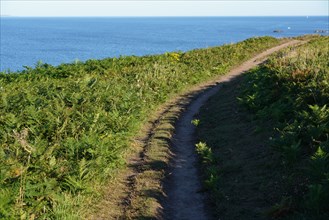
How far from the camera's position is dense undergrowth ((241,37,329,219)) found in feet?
31.3

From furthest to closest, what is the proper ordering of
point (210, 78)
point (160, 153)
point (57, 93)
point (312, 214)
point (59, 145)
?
point (210, 78) < point (57, 93) < point (160, 153) < point (59, 145) < point (312, 214)

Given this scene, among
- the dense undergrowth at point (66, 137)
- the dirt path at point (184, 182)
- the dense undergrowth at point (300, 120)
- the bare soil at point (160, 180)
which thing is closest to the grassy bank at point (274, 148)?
the dense undergrowth at point (300, 120)

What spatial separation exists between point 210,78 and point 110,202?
22.4 m

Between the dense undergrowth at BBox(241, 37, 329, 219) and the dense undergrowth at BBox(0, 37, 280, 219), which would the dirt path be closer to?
the dense undergrowth at BBox(0, 37, 280, 219)

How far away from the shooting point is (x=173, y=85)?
27859mm

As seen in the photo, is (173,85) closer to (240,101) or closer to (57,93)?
(240,101)

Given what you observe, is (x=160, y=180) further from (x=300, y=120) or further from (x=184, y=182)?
(x=300, y=120)

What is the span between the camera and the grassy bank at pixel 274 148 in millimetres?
10078

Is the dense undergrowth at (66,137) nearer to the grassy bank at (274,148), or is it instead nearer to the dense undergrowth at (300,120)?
the grassy bank at (274,148)

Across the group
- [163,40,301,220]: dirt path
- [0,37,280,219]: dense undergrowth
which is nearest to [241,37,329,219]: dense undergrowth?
[163,40,301,220]: dirt path

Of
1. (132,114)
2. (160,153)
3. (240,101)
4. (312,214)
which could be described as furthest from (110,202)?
(240,101)

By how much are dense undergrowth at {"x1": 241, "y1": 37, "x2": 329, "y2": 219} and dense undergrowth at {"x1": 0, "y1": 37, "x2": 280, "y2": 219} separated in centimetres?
538

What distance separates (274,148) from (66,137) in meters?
6.97

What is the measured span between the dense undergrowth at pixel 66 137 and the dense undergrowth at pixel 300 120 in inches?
212
